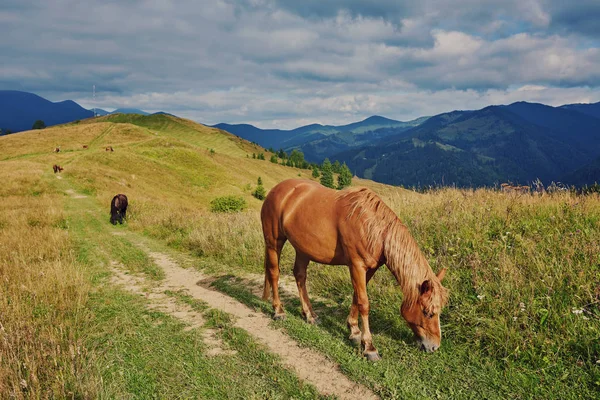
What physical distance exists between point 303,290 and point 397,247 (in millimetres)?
2445

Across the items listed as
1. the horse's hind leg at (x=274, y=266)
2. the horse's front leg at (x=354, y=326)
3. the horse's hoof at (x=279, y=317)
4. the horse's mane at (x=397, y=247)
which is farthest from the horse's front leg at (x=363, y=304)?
the horse's hind leg at (x=274, y=266)

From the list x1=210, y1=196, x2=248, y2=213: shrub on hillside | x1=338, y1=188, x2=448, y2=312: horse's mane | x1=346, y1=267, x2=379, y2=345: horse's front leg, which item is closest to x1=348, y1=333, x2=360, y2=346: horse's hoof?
x1=346, y1=267, x2=379, y2=345: horse's front leg

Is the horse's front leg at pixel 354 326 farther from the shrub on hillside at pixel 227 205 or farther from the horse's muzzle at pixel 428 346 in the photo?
the shrub on hillside at pixel 227 205

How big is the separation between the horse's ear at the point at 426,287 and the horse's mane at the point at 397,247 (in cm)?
8

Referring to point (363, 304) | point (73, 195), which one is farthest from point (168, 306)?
point (73, 195)

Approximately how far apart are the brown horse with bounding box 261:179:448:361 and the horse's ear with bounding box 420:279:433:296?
13 mm

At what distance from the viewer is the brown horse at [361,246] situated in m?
4.62

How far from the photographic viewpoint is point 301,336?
5.50m

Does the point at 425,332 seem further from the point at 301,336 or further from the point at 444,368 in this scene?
the point at 301,336

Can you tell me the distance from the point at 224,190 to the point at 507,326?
2250 inches

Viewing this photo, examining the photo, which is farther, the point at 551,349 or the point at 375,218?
the point at 375,218

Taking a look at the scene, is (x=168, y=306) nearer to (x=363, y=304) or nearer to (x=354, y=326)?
(x=354, y=326)

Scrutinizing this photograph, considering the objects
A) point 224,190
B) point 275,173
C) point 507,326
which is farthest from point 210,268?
point 275,173

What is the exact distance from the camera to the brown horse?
4625mm
